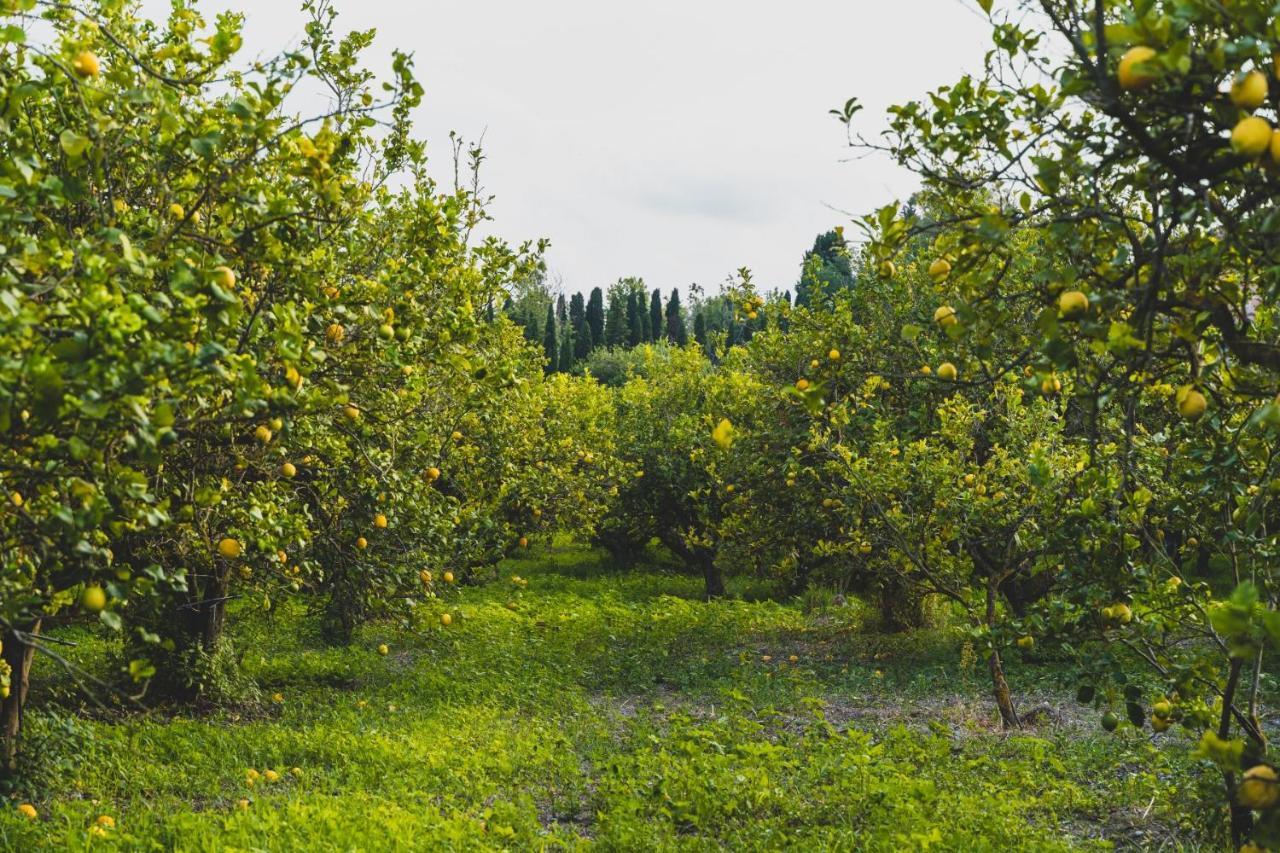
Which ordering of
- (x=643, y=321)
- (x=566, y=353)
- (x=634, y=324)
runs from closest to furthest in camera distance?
(x=566, y=353)
(x=634, y=324)
(x=643, y=321)

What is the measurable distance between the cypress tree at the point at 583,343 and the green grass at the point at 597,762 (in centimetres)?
4884

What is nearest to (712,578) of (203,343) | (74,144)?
(203,343)

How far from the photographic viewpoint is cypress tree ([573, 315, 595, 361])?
60.3 metres

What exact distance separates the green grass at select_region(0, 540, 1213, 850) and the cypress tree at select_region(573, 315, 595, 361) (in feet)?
160

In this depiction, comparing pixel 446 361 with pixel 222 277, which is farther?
pixel 446 361

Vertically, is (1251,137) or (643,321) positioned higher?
(643,321)

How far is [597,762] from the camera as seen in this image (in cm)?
719

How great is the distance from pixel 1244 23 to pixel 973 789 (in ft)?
17.4

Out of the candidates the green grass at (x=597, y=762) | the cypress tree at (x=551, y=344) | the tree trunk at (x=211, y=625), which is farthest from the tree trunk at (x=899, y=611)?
the cypress tree at (x=551, y=344)

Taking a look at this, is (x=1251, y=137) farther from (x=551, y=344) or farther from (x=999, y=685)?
(x=551, y=344)

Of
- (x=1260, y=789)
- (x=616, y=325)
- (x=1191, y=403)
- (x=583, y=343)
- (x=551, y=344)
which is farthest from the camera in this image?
(x=616, y=325)

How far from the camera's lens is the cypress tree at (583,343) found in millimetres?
60312

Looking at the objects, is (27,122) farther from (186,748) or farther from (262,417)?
(186,748)

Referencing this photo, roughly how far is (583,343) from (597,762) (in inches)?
2133
